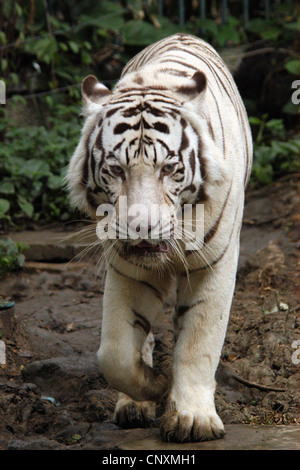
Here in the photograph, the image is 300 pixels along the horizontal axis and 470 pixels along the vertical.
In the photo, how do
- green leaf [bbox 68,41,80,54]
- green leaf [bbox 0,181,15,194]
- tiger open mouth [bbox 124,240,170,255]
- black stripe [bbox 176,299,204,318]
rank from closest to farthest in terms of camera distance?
tiger open mouth [bbox 124,240,170,255], black stripe [bbox 176,299,204,318], green leaf [bbox 0,181,15,194], green leaf [bbox 68,41,80,54]

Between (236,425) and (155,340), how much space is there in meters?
1.02

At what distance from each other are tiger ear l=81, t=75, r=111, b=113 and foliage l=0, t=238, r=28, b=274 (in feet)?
7.72

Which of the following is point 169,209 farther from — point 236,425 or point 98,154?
point 236,425

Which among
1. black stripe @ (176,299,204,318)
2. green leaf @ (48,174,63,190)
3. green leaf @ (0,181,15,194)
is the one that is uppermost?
green leaf @ (48,174,63,190)

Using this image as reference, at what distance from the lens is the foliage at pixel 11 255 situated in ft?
17.3

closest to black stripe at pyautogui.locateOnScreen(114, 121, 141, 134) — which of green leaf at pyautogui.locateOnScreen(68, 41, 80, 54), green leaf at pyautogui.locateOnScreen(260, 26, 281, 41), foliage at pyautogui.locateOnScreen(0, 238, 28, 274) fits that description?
foliage at pyautogui.locateOnScreen(0, 238, 28, 274)

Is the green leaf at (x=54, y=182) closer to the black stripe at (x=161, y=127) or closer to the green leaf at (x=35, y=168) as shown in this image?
the green leaf at (x=35, y=168)

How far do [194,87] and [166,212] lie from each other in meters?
0.59

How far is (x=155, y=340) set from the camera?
409 centimetres

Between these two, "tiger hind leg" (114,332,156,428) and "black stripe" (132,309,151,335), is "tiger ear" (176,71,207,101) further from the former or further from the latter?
"tiger hind leg" (114,332,156,428)

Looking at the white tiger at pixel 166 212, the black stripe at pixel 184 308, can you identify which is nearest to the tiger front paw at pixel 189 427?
the white tiger at pixel 166 212

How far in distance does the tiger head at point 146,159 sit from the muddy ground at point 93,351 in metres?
0.88
